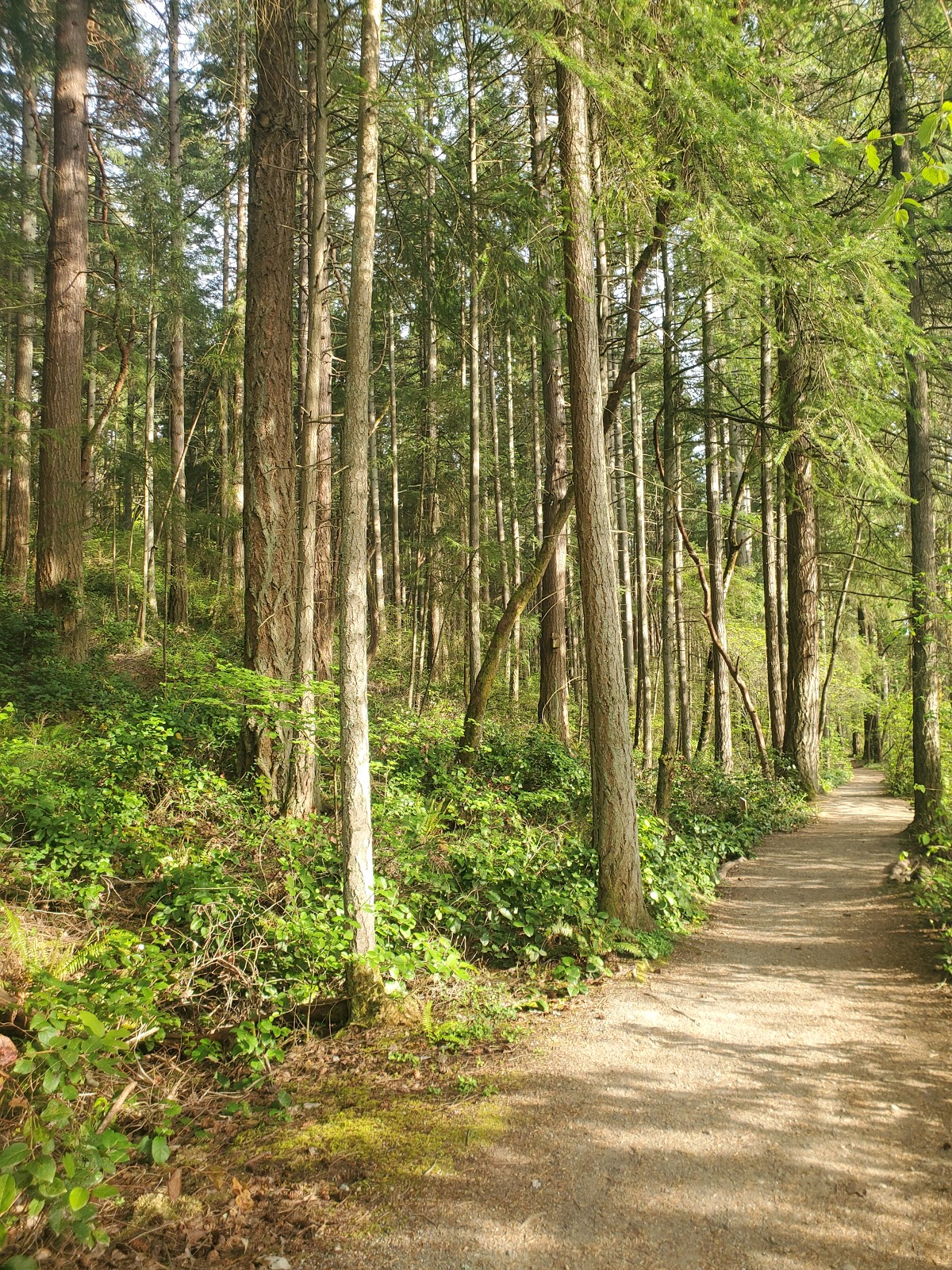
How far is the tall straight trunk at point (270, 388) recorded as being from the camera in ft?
24.2

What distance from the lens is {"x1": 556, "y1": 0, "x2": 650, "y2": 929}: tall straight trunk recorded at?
248 inches

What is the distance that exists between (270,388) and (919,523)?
771cm

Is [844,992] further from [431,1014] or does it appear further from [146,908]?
[146,908]

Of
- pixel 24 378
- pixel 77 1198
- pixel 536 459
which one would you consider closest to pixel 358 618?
pixel 77 1198

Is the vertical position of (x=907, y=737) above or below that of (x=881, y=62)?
below

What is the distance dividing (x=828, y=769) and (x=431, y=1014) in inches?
773

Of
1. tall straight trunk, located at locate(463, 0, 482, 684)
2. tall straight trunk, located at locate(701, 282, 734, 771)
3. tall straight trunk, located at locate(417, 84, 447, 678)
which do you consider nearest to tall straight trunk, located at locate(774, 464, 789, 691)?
tall straight trunk, located at locate(701, 282, 734, 771)

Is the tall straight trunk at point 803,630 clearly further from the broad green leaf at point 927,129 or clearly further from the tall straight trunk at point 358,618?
the broad green leaf at point 927,129

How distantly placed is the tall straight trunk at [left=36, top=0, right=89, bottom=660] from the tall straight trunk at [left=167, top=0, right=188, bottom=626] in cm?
285

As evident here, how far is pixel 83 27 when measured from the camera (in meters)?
10.4

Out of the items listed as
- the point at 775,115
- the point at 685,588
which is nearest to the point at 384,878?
the point at 775,115

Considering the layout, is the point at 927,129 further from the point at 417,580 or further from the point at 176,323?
the point at 176,323

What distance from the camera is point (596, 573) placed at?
6395 mm

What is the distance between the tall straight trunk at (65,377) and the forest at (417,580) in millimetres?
50
